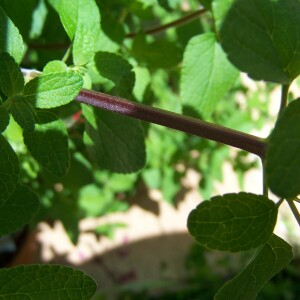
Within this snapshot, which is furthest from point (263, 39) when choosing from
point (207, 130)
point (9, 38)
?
point (9, 38)

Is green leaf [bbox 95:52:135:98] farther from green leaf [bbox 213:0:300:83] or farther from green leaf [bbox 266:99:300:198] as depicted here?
green leaf [bbox 266:99:300:198]

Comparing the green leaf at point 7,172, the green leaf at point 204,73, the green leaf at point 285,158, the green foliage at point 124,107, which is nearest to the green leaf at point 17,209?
the green foliage at point 124,107

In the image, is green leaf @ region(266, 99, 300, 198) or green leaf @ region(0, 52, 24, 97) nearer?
green leaf @ region(266, 99, 300, 198)

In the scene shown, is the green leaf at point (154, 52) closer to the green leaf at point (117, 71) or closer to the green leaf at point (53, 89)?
the green leaf at point (117, 71)

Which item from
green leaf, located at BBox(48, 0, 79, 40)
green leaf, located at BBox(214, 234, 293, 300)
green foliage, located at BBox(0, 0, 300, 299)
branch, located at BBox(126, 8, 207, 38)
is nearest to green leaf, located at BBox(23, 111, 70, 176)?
green foliage, located at BBox(0, 0, 300, 299)

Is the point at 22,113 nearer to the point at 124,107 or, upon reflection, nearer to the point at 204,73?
the point at 124,107
